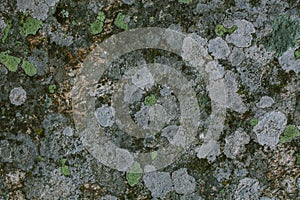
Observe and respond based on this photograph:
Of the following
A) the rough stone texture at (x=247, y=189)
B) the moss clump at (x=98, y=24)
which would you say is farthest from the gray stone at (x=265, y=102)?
the moss clump at (x=98, y=24)

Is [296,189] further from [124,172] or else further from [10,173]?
[10,173]

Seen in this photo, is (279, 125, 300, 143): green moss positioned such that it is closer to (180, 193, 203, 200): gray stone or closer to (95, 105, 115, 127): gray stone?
(180, 193, 203, 200): gray stone

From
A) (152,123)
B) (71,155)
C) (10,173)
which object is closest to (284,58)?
(152,123)

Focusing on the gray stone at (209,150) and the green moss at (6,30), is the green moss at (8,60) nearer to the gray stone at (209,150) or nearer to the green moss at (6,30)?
the green moss at (6,30)

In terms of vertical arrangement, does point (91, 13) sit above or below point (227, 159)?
above

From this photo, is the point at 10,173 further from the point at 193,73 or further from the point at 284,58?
the point at 284,58

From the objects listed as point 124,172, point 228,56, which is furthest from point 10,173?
point 228,56

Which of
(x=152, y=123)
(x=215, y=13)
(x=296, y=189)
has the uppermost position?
(x=215, y=13)

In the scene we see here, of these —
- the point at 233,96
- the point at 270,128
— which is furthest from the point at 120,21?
the point at 270,128
